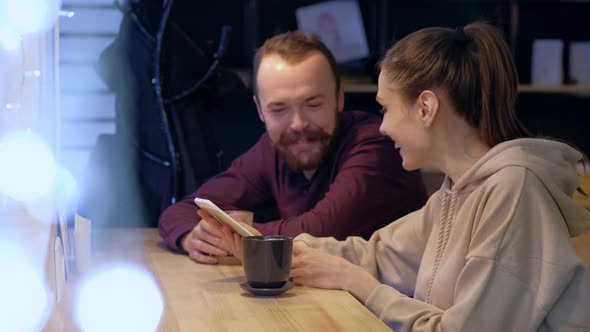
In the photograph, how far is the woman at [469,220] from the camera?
47.8 inches

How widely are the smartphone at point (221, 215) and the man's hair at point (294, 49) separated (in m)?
0.73

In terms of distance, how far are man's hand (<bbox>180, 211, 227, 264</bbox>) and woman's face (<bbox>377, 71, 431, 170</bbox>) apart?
16.0 inches

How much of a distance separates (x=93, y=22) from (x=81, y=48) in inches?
5.8

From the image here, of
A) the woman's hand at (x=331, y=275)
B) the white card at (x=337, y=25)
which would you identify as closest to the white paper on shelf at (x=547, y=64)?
the white card at (x=337, y=25)

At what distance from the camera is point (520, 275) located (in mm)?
1215

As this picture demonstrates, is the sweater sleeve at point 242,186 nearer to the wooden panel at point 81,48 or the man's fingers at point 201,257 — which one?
the man's fingers at point 201,257

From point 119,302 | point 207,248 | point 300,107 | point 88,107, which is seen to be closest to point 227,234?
point 207,248

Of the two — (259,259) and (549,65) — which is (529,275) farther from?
(549,65)

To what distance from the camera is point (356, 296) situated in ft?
4.64

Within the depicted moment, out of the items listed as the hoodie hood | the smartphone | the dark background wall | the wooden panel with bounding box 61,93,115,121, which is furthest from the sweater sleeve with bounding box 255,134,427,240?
the wooden panel with bounding box 61,93,115,121

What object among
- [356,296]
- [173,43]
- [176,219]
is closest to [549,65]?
[173,43]

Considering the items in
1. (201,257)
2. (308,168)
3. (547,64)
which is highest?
(547,64)

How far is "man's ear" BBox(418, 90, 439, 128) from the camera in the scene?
1432mm

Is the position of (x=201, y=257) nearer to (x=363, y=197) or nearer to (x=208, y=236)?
(x=208, y=236)
